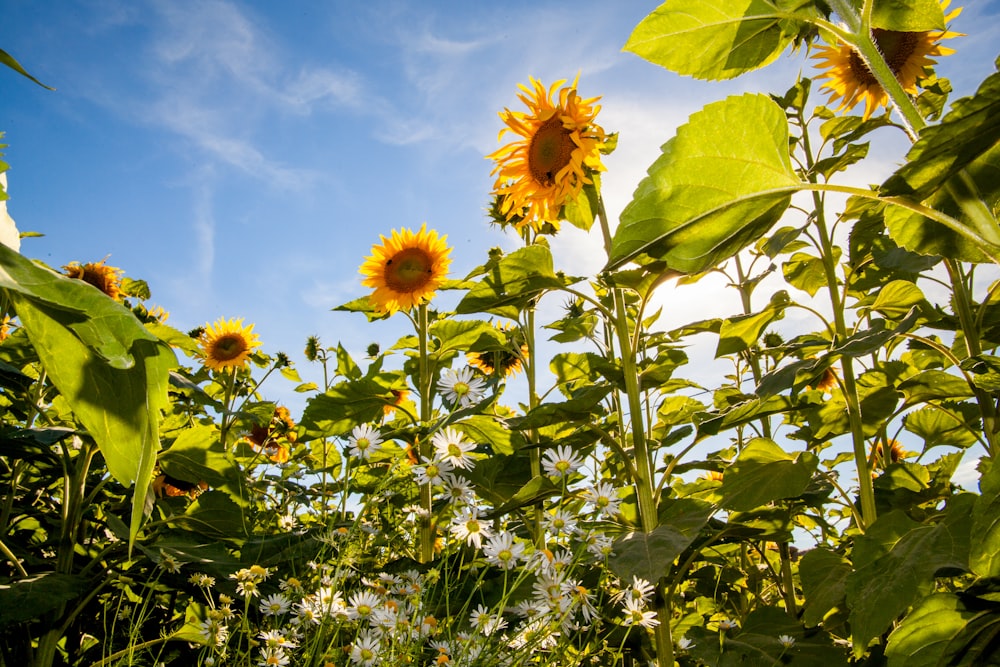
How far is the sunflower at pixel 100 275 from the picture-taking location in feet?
10.3

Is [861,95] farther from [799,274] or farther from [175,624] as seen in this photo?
[175,624]

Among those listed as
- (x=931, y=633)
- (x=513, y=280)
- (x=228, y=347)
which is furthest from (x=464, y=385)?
(x=228, y=347)

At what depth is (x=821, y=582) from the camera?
61.0 inches

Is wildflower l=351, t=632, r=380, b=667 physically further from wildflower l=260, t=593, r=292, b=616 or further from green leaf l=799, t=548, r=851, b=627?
green leaf l=799, t=548, r=851, b=627

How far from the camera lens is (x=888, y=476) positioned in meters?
2.08

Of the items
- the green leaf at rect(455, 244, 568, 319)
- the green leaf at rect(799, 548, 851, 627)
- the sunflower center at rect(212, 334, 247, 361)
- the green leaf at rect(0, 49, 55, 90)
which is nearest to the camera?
the green leaf at rect(0, 49, 55, 90)

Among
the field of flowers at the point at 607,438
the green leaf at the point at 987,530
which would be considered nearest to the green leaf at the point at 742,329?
the field of flowers at the point at 607,438

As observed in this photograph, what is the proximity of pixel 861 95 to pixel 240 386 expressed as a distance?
9.29ft

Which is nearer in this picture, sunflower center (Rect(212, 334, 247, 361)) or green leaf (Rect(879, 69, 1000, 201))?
green leaf (Rect(879, 69, 1000, 201))

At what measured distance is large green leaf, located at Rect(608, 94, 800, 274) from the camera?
34.8 inches

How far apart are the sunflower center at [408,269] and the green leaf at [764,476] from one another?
1.25 meters

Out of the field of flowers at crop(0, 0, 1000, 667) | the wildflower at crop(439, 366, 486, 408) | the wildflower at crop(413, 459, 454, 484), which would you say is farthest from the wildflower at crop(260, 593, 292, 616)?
the wildflower at crop(439, 366, 486, 408)

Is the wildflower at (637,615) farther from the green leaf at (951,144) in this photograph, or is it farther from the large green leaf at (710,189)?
the green leaf at (951,144)

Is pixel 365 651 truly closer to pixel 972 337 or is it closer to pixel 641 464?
pixel 641 464
